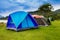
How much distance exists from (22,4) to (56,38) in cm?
1247

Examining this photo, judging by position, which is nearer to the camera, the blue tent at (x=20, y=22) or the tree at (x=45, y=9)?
the blue tent at (x=20, y=22)

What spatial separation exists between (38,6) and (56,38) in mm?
13541

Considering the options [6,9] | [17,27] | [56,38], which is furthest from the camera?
[6,9]

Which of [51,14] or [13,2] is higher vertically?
[13,2]

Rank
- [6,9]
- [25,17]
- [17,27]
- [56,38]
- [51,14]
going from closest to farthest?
[56,38]
[17,27]
[25,17]
[6,9]
[51,14]

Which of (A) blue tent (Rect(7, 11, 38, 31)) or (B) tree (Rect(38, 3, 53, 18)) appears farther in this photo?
(B) tree (Rect(38, 3, 53, 18))

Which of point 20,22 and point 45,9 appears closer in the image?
point 20,22

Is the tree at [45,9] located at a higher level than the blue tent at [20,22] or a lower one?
lower

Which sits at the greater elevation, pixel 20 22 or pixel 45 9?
pixel 20 22

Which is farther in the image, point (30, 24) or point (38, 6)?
point (38, 6)

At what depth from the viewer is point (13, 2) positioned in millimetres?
20047

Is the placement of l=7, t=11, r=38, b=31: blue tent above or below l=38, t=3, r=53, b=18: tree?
above

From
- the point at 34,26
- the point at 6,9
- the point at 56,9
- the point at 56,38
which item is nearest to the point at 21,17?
the point at 34,26

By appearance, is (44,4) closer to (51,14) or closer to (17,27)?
(51,14)
